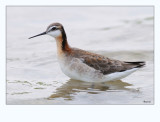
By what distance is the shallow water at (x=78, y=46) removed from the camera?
405 inches

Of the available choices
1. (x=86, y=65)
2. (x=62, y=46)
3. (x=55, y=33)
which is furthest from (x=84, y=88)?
(x=55, y=33)

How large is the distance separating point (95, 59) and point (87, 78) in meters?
0.66

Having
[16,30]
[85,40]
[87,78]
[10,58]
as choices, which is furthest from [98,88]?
[16,30]

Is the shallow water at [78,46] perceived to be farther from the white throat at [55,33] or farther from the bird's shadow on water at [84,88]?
the white throat at [55,33]

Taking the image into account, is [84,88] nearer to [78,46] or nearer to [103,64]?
[103,64]

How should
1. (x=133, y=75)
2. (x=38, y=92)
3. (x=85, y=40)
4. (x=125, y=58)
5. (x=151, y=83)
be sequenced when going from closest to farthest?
(x=38, y=92) → (x=151, y=83) → (x=133, y=75) → (x=125, y=58) → (x=85, y=40)

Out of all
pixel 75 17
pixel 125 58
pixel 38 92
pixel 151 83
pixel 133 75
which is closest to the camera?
pixel 38 92

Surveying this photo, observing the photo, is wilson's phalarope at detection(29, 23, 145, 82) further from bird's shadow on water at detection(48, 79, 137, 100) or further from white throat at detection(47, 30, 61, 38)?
bird's shadow on water at detection(48, 79, 137, 100)

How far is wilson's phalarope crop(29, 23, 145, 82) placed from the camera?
433 inches

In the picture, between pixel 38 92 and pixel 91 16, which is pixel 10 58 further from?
pixel 91 16

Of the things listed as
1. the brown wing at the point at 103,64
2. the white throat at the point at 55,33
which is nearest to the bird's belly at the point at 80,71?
the brown wing at the point at 103,64

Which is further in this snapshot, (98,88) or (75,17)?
(75,17)

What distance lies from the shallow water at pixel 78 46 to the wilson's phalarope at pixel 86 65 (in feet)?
1.00

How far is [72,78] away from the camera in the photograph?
36.9 ft
